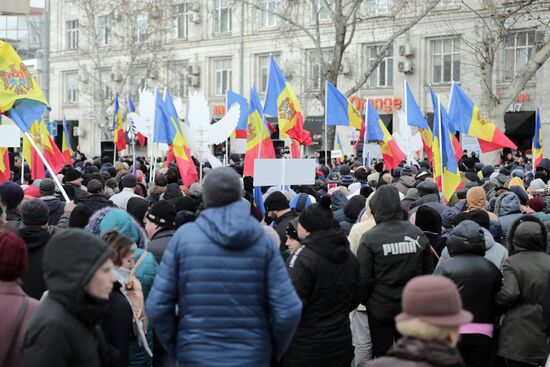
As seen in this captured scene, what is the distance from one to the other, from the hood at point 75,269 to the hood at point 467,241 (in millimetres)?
3057

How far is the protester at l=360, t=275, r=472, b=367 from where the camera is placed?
3.20m

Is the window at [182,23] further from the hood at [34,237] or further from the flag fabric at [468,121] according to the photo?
the hood at [34,237]

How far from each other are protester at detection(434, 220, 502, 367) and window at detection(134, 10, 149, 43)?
3562cm

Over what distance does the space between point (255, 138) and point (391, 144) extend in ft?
17.3

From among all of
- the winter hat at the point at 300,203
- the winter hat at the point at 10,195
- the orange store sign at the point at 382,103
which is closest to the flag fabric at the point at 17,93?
the winter hat at the point at 10,195

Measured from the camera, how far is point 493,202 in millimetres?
10023

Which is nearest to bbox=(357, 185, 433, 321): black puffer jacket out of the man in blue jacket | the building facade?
the man in blue jacket

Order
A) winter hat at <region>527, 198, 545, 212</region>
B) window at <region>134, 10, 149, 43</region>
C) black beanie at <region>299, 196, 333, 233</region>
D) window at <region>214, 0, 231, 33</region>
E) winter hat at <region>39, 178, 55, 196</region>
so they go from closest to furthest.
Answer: black beanie at <region>299, 196, 333, 233</region> < winter hat at <region>527, 198, 545, 212</region> < winter hat at <region>39, 178, 55, 196</region> < window at <region>134, 10, 149, 43</region> < window at <region>214, 0, 231, 33</region>

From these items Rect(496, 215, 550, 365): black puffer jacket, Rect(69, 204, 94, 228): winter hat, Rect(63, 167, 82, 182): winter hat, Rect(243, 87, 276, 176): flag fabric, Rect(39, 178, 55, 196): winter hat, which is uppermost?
Rect(243, 87, 276, 176): flag fabric

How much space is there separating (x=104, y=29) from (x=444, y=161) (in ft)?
124

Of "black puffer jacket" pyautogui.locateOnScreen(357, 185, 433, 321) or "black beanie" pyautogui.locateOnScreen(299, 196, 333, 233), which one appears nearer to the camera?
"black beanie" pyautogui.locateOnScreen(299, 196, 333, 233)

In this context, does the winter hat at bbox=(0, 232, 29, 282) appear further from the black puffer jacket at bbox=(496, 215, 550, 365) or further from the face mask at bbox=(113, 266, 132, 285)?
the black puffer jacket at bbox=(496, 215, 550, 365)

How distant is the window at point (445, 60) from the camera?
115 feet

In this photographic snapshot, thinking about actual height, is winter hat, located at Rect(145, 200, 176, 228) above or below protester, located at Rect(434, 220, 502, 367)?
above
